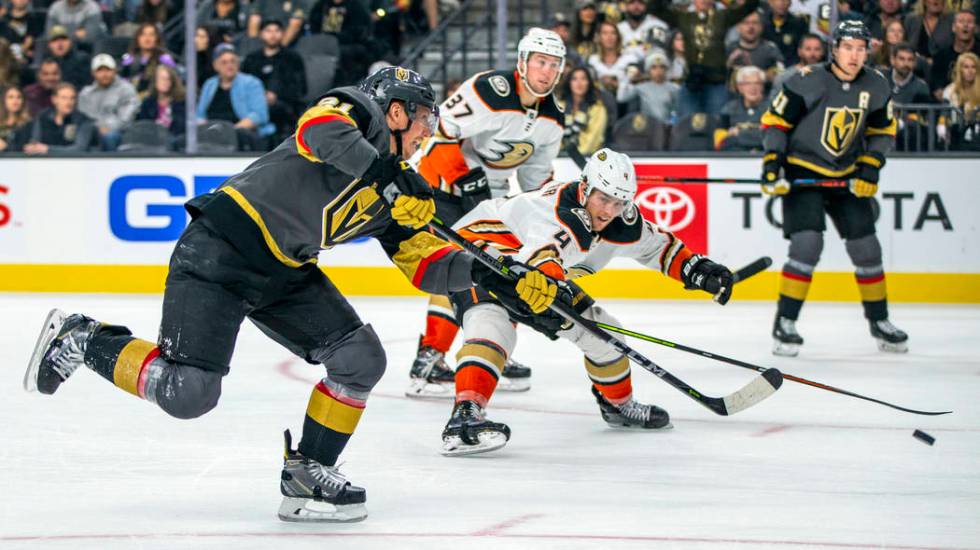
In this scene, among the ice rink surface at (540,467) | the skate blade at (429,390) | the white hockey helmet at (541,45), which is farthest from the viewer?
the skate blade at (429,390)

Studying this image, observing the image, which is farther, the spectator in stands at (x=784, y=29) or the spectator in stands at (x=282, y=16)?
the spectator in stands at (x=282, y=16)

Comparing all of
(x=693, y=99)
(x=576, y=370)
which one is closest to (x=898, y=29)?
(x=693, y=99)

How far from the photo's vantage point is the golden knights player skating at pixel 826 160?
21.8ft

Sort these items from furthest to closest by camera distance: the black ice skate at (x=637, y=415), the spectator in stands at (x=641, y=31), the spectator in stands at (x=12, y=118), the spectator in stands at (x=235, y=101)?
the spectator in stands at (x=12, y=118) → the spectator in stands at (x=235, y=101) → the spectator in stands at (x=641, y=31) → the black ice skate at (x=637, y=415)

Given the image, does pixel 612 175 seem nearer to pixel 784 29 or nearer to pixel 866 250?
pixel 866 250

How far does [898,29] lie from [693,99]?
1245mm

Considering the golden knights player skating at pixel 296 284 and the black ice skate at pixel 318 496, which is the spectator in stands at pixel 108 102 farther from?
the black ice skate at pixel 318 496

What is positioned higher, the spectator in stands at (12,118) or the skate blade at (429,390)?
the spectator in stands at (12,118)

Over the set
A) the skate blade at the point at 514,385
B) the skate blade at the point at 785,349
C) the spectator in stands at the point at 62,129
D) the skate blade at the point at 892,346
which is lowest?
the skate blade at the point at 892,346

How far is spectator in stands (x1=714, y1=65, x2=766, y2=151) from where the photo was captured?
8438mm

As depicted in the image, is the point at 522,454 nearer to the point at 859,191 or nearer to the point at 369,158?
the point at 369,158

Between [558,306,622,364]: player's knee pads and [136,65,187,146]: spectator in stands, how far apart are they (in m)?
4.97

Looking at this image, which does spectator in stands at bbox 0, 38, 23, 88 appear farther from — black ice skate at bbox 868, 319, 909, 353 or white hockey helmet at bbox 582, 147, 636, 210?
white hockey helmet at bbox 582, 147, 636, 210

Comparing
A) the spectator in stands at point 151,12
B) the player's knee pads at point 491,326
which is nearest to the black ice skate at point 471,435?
the player's knee pads at point 491,326
